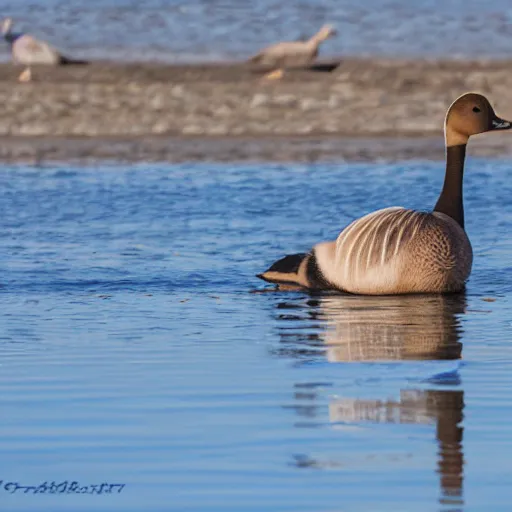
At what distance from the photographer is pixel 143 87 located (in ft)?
81.7

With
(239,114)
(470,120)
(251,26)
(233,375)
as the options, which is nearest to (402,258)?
(470,120)

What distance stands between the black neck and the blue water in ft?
1.53

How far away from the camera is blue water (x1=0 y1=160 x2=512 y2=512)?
18.3 feet

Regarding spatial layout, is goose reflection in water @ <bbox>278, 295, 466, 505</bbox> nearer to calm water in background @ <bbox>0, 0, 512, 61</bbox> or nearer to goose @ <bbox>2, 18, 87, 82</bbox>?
goose @ <bbox>2, 18, 87, 82</bbox>

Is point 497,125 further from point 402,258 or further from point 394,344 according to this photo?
point 394,344

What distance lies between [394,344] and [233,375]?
1.21 m

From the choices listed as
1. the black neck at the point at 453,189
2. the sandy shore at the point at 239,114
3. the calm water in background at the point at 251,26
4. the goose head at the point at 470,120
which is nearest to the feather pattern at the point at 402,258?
the black neck at the point at 453,189

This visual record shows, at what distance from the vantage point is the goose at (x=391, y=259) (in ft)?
34.2

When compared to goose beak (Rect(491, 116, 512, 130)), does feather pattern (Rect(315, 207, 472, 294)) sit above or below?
below

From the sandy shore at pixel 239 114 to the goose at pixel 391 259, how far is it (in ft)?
32.3

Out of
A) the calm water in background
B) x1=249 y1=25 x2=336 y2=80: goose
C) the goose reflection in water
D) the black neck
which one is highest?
the calm water in background

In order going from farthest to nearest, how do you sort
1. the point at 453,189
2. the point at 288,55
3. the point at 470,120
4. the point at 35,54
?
the point at 288,55
the point at 35,54
the point at 470,120
the point at 453,189

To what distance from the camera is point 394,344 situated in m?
8.40

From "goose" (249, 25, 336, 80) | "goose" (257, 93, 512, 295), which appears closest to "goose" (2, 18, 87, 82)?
"goose" (249, 25, 336, 80)
